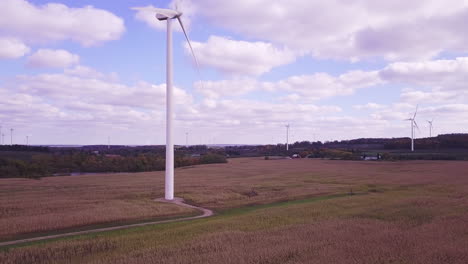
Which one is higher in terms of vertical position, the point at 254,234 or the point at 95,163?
the point at 95,163

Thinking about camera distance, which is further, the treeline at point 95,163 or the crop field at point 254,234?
the treeline at point 95,163

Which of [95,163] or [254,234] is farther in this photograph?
[95,163]

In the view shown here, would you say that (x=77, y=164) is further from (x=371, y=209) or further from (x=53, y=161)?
(x=371, y=209)

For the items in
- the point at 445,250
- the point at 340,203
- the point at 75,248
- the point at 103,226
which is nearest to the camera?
the point at 445,250

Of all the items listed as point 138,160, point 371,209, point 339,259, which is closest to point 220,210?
point 371,209

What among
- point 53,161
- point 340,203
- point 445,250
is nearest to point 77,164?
point 53,161

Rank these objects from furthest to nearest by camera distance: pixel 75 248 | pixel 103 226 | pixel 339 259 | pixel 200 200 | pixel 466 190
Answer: pixel 466 190 → pixel 200 200 → pixel 103 226 → pixel 75 248 → pixel 339 259

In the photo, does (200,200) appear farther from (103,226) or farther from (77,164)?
(77,164)

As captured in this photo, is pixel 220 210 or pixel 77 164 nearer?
pixel 220 210

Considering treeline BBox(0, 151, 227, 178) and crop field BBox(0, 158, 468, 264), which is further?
treeline BBox(0, 151, 227, 178)
